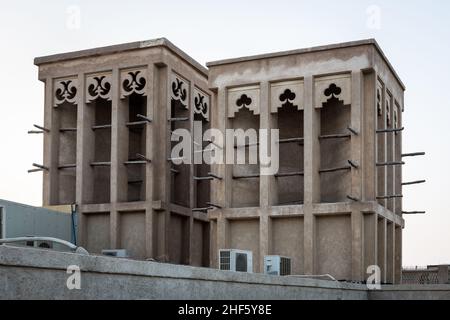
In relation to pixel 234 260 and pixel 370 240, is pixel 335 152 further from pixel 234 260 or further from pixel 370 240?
pixel 234 260

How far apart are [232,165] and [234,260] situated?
8.43 meters

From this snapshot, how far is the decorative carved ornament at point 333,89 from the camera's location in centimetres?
2789

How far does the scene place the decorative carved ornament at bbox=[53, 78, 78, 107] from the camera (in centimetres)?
3353

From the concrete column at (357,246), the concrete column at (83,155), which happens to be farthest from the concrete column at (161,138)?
the concrete column at (357,246)

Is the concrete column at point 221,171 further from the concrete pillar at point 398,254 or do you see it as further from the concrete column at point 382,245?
the concrete pillar at point 398,254

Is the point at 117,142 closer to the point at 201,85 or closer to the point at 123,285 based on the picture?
the point at 201,85

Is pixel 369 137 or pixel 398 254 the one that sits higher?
pixel 369 137

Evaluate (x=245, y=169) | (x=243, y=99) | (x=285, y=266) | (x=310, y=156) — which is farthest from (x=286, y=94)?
(x=285, y=266)

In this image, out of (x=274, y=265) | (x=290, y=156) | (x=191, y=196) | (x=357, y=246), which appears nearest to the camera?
(x=274, y=265)

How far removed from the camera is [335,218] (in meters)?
27.7

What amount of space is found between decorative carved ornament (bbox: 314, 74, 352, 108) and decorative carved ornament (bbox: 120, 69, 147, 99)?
8193mm

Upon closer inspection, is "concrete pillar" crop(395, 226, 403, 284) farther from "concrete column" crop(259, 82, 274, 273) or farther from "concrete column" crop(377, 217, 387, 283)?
"concrete column" crop(259, 82, 274, 273)

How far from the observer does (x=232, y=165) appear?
2978cm

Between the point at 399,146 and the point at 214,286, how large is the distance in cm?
2221
